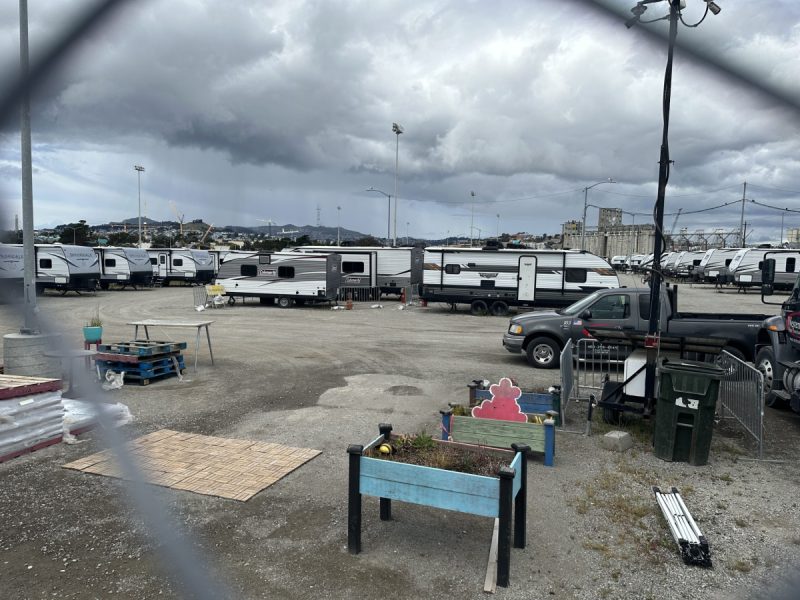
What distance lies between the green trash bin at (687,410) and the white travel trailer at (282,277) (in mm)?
20610

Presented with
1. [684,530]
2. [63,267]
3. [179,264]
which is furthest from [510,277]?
[179,264]

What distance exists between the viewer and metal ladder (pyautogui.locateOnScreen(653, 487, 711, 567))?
14.4ft

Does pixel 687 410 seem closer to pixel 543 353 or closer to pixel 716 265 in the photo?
pixel 543 353

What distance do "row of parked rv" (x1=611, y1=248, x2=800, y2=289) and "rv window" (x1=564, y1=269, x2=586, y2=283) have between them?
7.16m

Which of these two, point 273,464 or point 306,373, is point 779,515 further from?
point 306,373

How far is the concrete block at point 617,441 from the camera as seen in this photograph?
7.00 m

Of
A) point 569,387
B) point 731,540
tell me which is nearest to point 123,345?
point 569,387

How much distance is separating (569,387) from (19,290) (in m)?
8.08

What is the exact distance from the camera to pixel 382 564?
441 centimetres

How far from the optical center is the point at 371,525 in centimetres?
504

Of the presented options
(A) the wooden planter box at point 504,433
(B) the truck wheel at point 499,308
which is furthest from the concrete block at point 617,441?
(B) the truck wheel at point 499,308

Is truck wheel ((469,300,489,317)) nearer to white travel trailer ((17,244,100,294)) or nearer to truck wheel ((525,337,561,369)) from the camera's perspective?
truck wheel ((525,337,561,369))

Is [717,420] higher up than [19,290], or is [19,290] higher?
[19,290]

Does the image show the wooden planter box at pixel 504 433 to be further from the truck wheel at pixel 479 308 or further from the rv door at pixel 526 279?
the truck wheel at pixel 479 308
